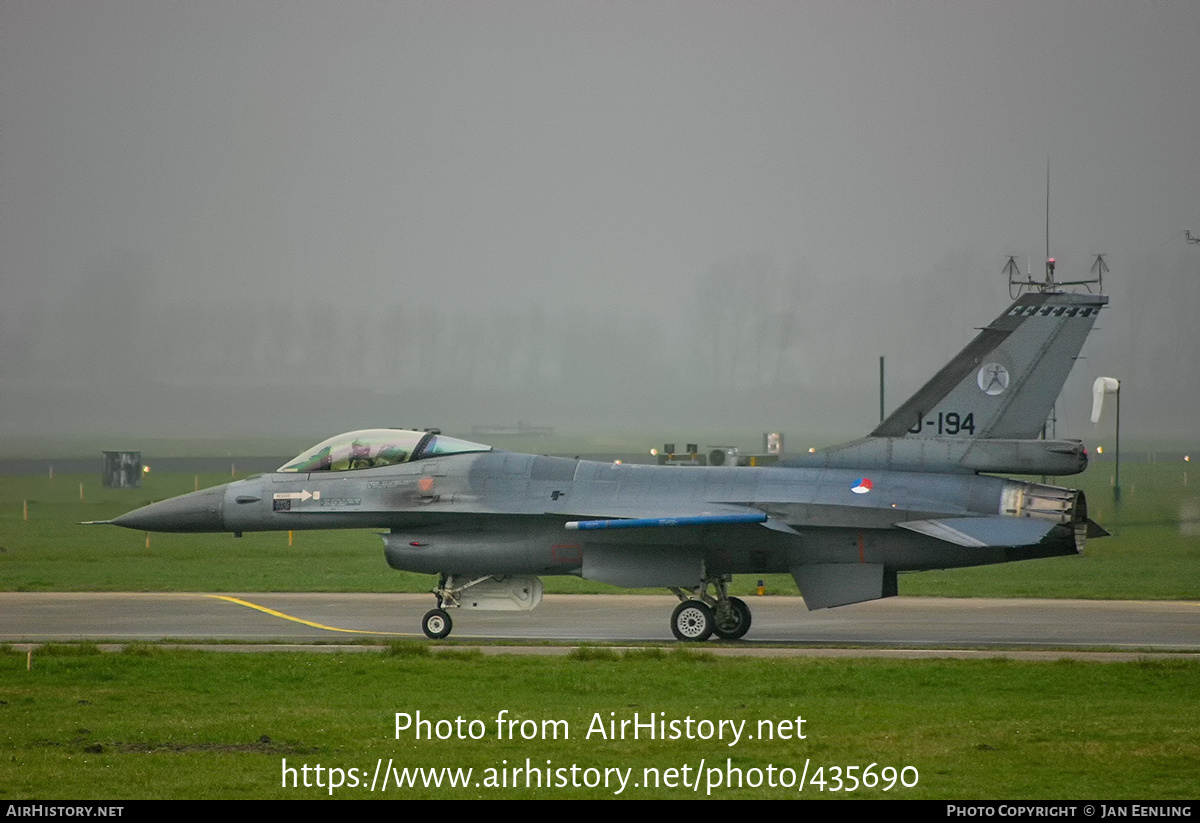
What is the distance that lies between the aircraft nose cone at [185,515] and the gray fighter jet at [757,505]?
2.21 feet

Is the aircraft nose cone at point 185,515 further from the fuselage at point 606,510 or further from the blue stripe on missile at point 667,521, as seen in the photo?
the blue stripe on missile at point 667,521

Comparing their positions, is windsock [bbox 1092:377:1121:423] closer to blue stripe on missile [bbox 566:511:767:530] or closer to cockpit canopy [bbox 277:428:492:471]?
blue stripe on missile [bbox 566:511:767:530]

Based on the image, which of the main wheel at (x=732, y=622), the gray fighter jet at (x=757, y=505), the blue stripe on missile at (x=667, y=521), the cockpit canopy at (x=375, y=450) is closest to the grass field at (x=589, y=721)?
the blue stripe on missile at (x=667, y=521)

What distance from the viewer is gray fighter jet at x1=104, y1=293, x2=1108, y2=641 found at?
21.5m

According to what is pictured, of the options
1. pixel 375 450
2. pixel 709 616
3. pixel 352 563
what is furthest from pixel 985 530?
pixel 352 563

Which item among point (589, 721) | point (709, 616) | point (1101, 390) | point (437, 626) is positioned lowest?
point (437, 626)

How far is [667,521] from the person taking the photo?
2145cm

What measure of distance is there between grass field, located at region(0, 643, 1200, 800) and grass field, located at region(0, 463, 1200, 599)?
12675mm

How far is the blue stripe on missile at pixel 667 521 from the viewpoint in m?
21.4

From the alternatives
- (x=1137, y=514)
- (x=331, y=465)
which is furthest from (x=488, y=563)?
(x=1137, y=514)

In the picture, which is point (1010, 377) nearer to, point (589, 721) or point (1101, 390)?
point (589, 721)

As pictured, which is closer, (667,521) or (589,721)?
(589,721)

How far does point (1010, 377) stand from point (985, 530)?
8.50 ft
